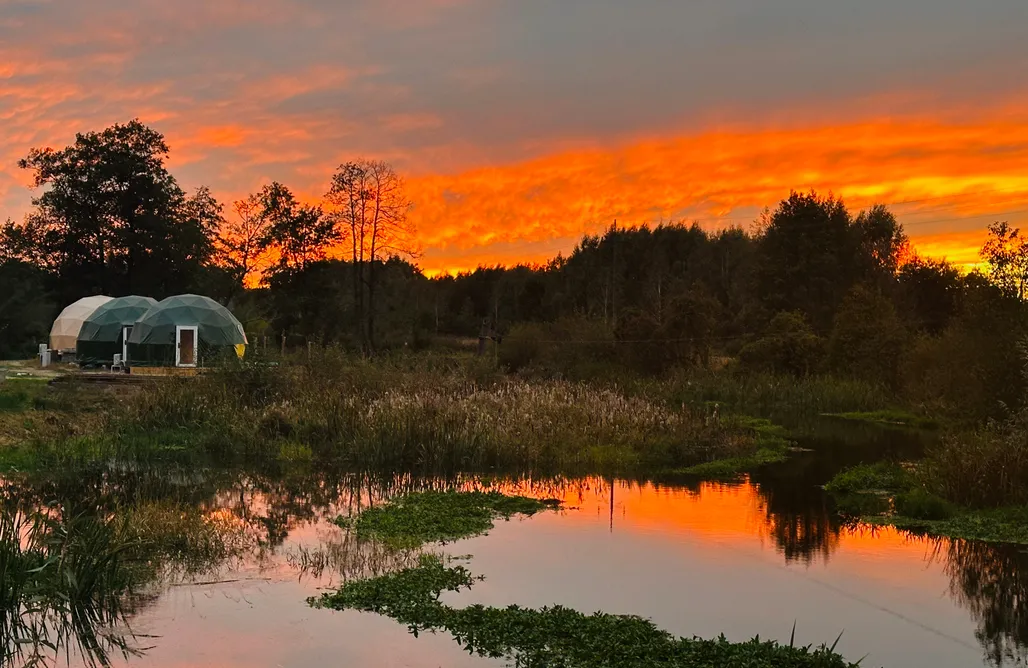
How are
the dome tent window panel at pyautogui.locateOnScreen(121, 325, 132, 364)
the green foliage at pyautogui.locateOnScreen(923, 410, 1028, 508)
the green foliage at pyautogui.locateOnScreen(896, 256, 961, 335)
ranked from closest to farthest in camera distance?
the green foliage at pyautogui.locateOnScreen(923, 410, 1028, 508) → the dome tent window panel at pyautogui.locateOnScreen(121, 325, 132, 364) → the green foliage at pyautogui.locateOnScreen(896, 256, 961, 335)

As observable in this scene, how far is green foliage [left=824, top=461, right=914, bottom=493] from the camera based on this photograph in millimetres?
16562

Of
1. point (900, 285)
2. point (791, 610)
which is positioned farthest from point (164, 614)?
point (900, 285)

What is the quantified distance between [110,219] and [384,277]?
17.7 m

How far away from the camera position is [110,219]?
190 ft

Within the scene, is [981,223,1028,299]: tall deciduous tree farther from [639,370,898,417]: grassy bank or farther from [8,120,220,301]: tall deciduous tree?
[8,120,220,301]: tall deciduous tree

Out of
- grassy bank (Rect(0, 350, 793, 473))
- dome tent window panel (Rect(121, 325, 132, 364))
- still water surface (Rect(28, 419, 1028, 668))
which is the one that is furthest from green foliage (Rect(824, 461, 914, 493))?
dome tent window panel (Rect(121, 325, 132, 364))

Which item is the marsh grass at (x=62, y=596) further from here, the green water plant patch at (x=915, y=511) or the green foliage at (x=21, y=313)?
the green foliage at (x=21, y=313)

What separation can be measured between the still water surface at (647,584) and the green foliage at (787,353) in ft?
79.4

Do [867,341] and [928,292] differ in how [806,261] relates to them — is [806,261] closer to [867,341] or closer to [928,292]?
[928,292]

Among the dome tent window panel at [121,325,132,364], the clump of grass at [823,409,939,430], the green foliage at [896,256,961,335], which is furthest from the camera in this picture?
the green foliage at [896,256,961,335]

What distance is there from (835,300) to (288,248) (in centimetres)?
3442

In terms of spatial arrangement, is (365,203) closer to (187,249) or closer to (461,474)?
(187,249)

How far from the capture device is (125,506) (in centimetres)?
1332

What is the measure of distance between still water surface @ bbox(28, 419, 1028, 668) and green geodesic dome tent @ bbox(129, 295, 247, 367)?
2665 centimetres
